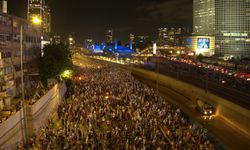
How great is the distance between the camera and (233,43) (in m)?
168

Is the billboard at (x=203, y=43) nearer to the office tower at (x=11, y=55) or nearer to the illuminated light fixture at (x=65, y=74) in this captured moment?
the illuminated light fixture at (x=65, y=74)

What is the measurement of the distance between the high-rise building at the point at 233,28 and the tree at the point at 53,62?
407ft

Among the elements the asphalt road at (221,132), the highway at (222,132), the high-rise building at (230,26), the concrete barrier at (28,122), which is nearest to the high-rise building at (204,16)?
the high-rise building at (230,26)

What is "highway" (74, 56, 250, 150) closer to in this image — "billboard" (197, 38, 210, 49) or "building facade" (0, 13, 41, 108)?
"building facade" (0, 13, 41, 108)

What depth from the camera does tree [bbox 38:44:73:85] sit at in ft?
151

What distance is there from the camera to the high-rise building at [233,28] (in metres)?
167

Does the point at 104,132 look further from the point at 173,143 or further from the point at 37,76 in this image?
the point at 37,76

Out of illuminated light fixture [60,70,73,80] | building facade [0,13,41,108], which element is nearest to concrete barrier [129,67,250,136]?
illuminated light fixture [60,70,73,80]

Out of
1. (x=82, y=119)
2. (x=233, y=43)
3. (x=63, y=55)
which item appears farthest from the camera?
(x=233, y=43)

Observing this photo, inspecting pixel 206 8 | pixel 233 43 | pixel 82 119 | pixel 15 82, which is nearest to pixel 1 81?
pixel 15 82

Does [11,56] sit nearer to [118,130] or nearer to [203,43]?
[118,130]

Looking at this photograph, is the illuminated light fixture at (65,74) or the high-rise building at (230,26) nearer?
the illuminated light fixture at (65,74)

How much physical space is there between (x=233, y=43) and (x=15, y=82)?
5656 inches

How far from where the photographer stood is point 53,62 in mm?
46531
